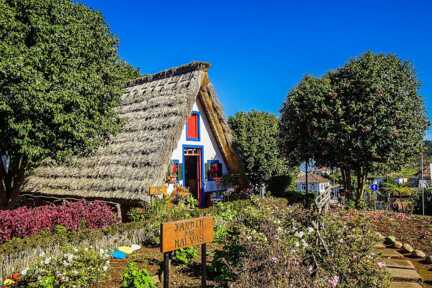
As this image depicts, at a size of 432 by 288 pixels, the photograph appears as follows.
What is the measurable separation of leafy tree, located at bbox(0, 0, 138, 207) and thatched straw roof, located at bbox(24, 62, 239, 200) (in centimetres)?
188

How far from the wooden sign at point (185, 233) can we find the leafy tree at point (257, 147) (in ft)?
48.6

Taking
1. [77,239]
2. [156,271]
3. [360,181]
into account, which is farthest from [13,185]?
[360,181]

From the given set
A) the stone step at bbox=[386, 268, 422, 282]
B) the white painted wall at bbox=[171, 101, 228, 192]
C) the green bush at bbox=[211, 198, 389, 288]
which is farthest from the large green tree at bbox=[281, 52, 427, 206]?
the green bush at bbox=[211, 198, 389, 288]

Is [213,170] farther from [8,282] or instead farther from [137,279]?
[137,279]

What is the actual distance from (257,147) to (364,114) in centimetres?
729

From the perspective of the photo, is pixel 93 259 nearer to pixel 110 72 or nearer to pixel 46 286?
pixel 46 286

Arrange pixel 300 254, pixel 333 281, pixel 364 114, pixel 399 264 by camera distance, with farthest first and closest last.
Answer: pixel 364 114, pixel 399 264, pixel 300 254, pixel 333 281

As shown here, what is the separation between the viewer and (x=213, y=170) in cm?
1692

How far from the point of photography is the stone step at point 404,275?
665cm

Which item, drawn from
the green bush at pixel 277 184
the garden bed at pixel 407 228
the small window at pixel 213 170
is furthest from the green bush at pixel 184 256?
the green bush at pixel 277 184

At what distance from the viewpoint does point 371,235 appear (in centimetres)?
592

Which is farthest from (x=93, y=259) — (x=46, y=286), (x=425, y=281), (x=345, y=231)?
(x=425, y=281)

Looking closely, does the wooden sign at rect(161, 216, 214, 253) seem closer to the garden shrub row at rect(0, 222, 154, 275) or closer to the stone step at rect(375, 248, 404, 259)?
the garden shrub row at rect(0, 222, 154, 275)

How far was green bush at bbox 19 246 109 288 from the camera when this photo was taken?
18.3 ft
